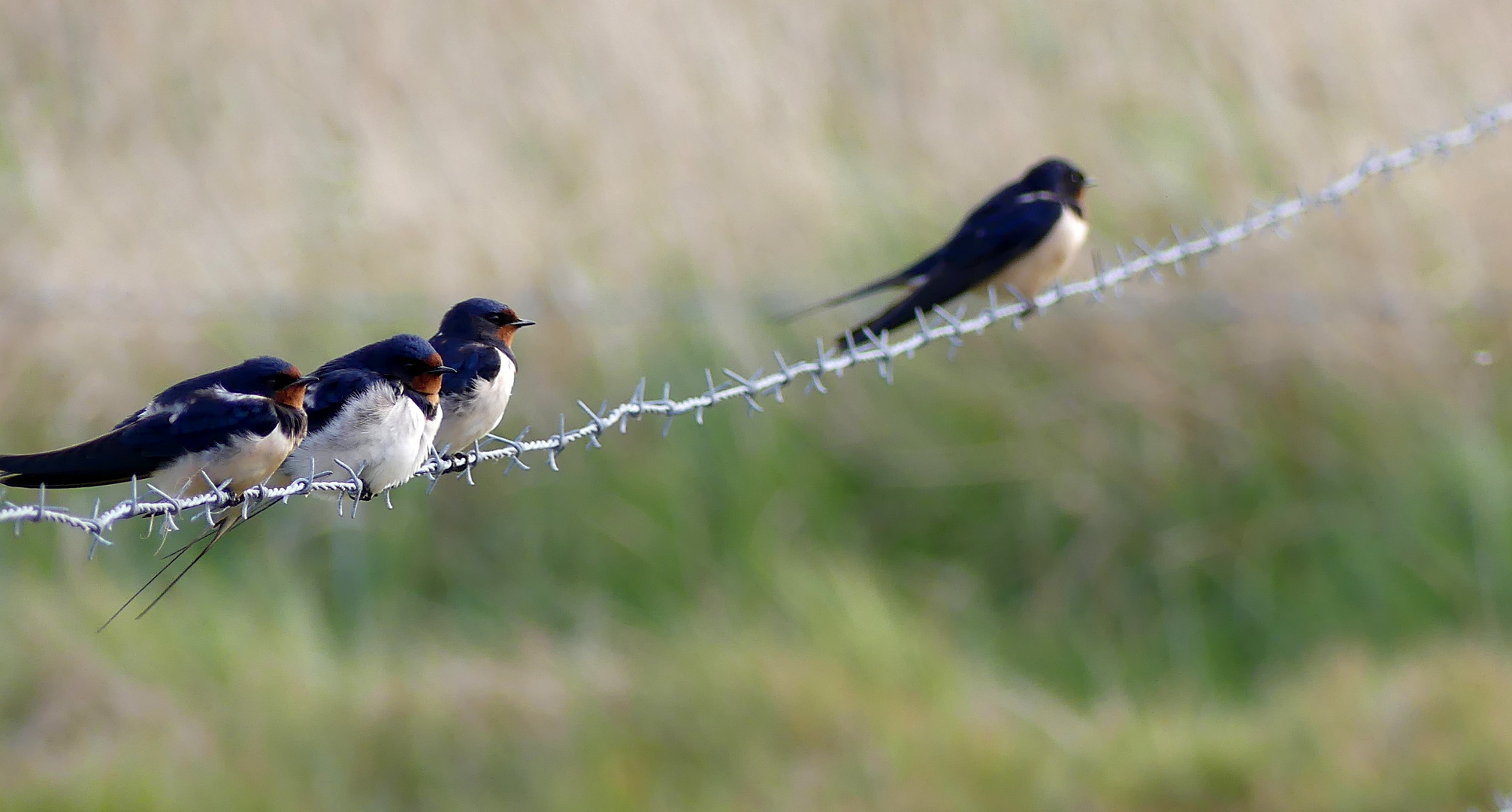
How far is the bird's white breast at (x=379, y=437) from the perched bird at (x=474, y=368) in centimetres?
21

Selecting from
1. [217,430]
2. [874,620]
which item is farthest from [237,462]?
[874,620]

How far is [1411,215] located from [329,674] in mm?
4670

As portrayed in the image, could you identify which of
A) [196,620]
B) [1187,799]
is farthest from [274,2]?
[1187,799]

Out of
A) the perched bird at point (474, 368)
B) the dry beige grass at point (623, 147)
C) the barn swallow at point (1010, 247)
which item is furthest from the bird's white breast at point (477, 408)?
the dry beige grass at point (623, 147)

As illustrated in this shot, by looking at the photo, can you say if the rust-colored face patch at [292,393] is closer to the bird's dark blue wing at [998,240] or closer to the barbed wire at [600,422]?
the barbed wire at [600,422]

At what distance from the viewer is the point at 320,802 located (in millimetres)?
4836

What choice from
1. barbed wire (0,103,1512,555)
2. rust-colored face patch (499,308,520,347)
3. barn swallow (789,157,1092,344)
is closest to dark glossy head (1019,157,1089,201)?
barn swallow (789,157,1092,344)

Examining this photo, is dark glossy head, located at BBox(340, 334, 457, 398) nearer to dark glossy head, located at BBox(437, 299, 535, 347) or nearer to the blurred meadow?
dark glossy head, located at BBox(437, 299, 535, 347)

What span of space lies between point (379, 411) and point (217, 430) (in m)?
0.29

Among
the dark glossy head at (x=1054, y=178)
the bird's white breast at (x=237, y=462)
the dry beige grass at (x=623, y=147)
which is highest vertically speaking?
the dry beige grass at (x=623, y=147)

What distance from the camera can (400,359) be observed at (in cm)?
279

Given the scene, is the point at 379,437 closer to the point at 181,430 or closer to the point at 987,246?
the point at 181,430

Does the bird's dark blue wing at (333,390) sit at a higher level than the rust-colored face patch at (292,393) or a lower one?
higher

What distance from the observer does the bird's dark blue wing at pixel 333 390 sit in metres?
2.73
